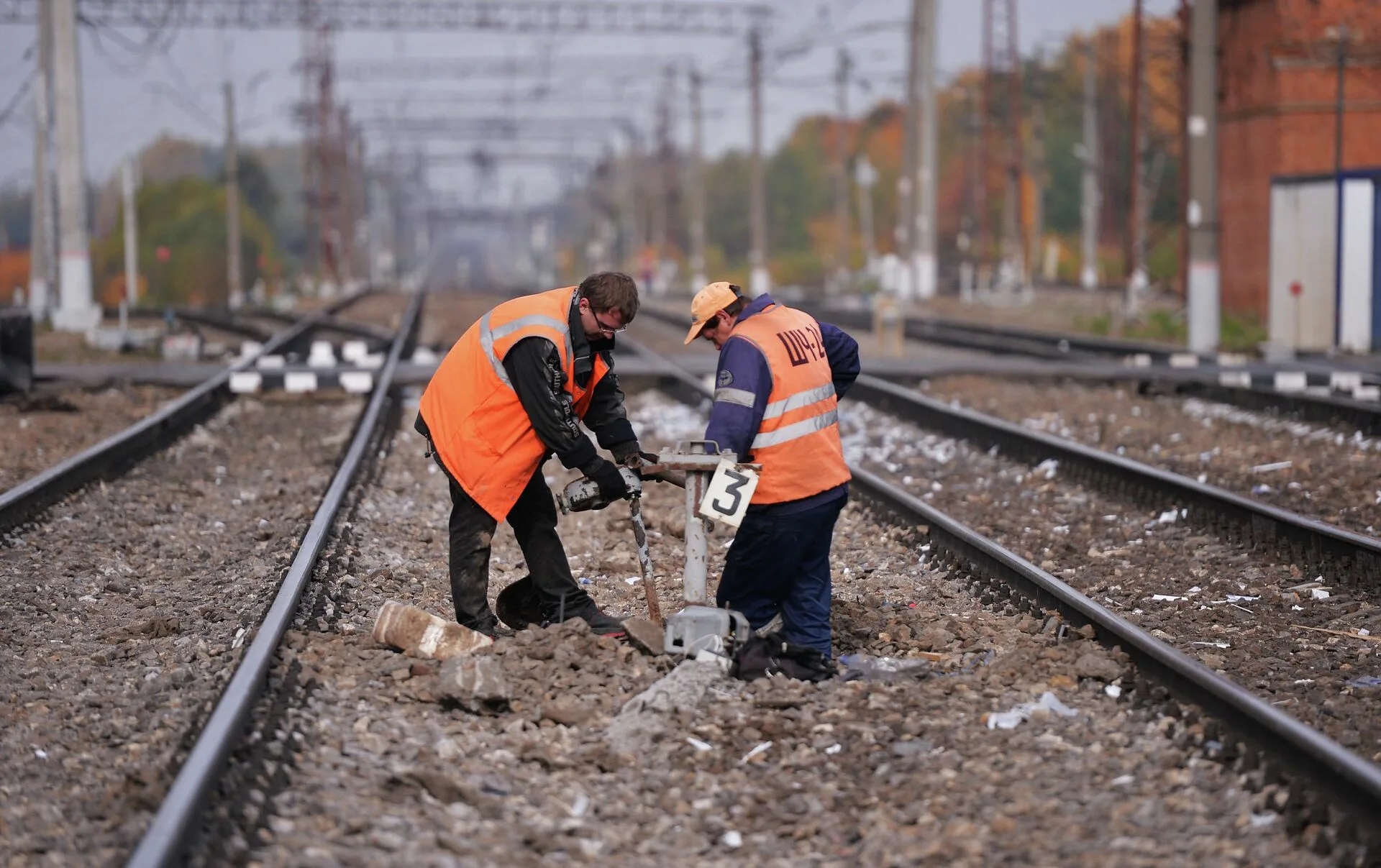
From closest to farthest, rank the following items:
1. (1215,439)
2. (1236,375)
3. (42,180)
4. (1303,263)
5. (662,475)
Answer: (662,475), (1215,439), (1236,375), (1303,263), (42,180)

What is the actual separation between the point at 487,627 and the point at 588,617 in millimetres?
422

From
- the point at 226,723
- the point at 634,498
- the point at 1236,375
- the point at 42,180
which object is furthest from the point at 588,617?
the point at 42,180

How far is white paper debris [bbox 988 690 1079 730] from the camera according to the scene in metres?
6.00

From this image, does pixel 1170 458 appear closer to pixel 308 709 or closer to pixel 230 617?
pixel 230 617

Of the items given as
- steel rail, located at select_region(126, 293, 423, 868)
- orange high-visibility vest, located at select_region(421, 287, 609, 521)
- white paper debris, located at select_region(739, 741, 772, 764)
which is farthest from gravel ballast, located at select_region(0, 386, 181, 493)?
white paper debris, located at select_region(739, 741, 772, 764)

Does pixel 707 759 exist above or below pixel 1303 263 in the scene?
below

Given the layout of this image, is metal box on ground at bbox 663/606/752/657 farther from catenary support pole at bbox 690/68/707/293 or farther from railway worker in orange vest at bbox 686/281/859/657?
catenary support pole at bbox 690/68/707/293

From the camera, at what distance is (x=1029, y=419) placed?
1647cm

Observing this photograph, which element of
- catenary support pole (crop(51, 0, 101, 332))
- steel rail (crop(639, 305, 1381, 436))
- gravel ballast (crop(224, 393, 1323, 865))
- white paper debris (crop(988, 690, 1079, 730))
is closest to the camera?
gravel ballast (crop(224, 393, 1323, 865))

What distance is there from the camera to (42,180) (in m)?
37.1

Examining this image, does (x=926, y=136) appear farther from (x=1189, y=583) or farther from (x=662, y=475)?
(x=662, y=475)

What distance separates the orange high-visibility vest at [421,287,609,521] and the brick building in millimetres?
25433

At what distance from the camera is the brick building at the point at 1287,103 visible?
29.7m

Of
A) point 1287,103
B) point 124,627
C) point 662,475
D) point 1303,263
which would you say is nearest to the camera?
point 662,475
